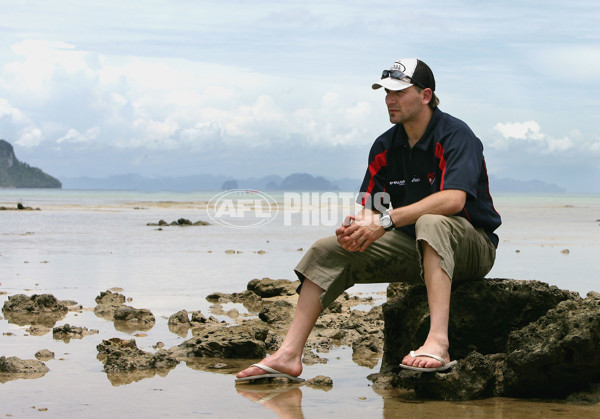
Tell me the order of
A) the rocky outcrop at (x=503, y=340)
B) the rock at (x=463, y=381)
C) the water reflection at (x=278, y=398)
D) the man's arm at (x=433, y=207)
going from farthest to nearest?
the man's arm at (x=433, y=207)
the rock at (x=463, y=381)
the rocky outcrop at (x=503, y=340)
the water reflection at (x=278, y=398)

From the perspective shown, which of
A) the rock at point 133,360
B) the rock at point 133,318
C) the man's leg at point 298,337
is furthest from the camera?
the rock at point 133,318

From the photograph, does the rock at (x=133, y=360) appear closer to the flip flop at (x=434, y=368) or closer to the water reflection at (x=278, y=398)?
the water reflection at (x=278, y=398)

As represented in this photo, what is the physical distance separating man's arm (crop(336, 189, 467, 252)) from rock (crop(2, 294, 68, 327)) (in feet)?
11.8

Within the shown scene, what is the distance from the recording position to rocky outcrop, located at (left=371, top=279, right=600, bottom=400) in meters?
4.44

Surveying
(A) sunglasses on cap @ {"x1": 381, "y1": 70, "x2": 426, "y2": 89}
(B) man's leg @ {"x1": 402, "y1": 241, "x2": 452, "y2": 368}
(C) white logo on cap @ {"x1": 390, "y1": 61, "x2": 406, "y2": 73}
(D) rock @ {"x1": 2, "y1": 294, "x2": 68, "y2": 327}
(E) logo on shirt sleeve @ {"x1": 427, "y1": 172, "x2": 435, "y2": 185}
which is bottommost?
(D) rock @ {"x1": 2, "y1": 294, "x2": 68, "y2": 327}

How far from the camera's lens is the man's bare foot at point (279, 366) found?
16.1 feet

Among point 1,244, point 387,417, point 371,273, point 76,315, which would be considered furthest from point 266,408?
point 1,244

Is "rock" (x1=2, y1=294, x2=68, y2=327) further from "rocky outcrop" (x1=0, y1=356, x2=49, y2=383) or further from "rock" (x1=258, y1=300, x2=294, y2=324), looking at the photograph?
"rocky outcrop" (x1=0, y1=356, x2=49, y2=383)

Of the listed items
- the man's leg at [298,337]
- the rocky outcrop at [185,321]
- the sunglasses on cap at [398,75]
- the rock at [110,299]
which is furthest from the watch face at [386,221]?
the rock at [110,299]

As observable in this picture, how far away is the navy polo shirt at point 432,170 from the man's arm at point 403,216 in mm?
63

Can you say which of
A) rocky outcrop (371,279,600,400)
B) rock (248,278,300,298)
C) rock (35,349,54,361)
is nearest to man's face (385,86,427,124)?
rocky outcrop (371,279,600,400)

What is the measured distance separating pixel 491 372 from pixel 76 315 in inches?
166

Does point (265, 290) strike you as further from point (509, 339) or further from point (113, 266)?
point (509, 339)

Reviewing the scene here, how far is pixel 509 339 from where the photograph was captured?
188 inches
